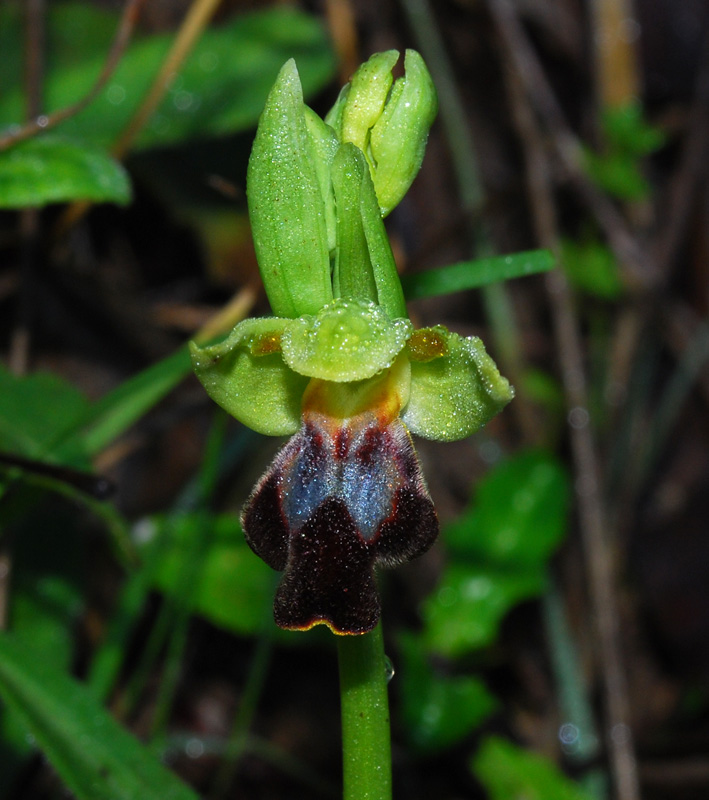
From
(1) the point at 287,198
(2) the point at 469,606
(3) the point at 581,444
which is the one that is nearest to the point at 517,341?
(3) the point at 581,444

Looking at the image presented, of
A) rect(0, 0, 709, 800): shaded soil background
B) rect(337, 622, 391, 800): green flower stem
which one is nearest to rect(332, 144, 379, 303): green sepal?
rect(337, 622, 391, 800): green flower stem

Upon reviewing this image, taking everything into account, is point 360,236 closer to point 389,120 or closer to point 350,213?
point 350,213

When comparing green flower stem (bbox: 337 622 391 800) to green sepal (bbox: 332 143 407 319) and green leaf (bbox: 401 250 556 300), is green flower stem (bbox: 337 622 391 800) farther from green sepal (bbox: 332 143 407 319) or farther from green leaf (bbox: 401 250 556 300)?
green leaf (bbox: 401 250 556 300)

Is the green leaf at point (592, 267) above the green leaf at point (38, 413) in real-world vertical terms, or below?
above

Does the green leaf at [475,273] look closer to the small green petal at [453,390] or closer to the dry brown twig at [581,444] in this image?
the small green petal at [453,390]

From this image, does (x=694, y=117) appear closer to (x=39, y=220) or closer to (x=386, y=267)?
(x=39, y=220)

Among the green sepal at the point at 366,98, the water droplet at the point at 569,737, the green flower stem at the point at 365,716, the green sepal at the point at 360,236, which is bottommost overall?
the green flower stem at the point at 365,716

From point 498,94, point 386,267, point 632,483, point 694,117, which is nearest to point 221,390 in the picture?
point 386,267

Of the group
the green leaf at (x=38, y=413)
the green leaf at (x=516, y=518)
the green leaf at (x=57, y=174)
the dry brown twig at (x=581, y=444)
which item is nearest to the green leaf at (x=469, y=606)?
the green leaf at (x=516, y=518)
